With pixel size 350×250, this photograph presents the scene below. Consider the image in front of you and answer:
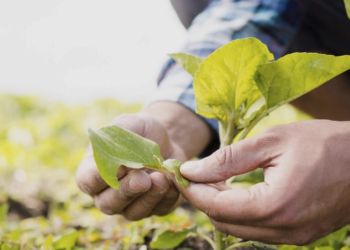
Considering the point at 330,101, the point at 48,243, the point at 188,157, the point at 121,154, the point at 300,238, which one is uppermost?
the point at 121,154

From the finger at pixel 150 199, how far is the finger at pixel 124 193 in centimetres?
2

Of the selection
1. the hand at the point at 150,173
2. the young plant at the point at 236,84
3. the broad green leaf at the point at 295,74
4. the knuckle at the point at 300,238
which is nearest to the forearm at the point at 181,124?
the hand at the point at 150,173

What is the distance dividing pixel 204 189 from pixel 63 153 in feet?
6.23

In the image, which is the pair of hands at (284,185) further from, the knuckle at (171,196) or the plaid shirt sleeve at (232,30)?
the plaid shirt sleeve at (232,30)

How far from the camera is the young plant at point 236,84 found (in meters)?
0.76

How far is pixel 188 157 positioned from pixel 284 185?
85 cm

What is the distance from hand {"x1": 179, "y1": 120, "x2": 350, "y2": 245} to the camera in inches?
28.2

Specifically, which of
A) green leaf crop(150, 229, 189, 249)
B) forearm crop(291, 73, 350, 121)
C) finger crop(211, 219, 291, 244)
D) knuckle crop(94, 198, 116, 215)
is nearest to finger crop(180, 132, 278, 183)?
finger crop(211, 219, 291, 244)

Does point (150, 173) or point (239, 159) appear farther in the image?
point (150, 173)

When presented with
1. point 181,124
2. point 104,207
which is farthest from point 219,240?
point 181,124

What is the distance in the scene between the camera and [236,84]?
0.88 m

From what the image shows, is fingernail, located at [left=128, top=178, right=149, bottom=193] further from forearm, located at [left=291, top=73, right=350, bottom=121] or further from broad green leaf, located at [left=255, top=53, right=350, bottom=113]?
forearm, located at [left=291, top=73, right=350, bottom=121]

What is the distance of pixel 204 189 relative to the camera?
826 millimetres

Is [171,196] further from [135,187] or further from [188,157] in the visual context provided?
[188,157]
